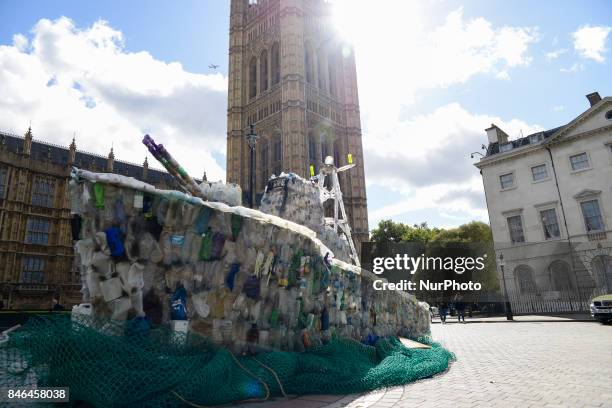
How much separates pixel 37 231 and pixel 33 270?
3.73m

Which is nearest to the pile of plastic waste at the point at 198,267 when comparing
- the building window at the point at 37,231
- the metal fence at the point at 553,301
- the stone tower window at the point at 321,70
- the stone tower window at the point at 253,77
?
the metal fence at the point at 553,301

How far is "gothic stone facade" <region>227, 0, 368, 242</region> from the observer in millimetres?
58094

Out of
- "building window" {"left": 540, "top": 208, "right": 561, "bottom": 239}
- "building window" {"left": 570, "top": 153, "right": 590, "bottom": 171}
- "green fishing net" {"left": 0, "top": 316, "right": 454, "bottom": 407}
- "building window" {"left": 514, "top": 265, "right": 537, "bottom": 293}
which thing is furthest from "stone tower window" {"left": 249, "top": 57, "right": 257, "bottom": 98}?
"green fishing net" {"left": 0, "top": 316, "right": 454, "bottom": 407}

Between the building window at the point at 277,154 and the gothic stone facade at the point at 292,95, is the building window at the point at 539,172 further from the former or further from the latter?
the building window at the point at 277,154

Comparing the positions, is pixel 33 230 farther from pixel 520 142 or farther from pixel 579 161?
pixel 579 161

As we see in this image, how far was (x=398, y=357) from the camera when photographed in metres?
6.79

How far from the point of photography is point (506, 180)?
29969mm

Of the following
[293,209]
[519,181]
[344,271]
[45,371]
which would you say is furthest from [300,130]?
[45,371]

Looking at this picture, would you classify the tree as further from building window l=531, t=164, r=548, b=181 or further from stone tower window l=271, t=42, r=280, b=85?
stone tower window l=271, t=42, r=280, b=85

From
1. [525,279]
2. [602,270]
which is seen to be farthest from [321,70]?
[602,270]

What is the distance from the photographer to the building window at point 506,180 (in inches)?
1169

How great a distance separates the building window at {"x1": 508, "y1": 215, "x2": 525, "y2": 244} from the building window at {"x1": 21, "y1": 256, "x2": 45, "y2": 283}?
41.7m

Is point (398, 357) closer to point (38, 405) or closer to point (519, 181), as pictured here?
point (38, 405)

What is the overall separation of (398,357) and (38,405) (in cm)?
552
